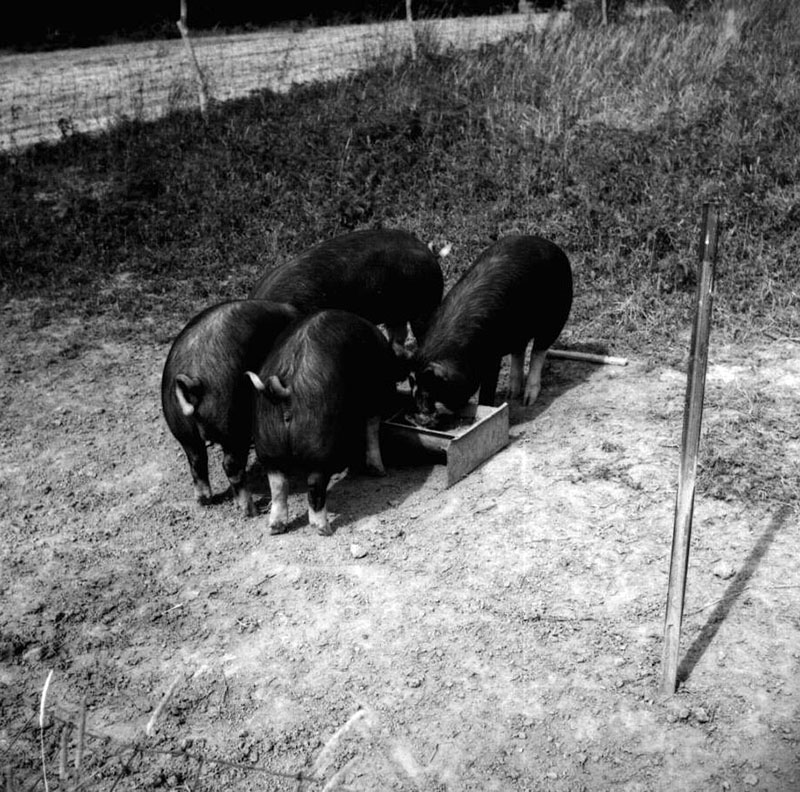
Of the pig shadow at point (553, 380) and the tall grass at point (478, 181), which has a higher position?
the tall grass at point (478, 181)

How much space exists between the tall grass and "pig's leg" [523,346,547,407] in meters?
0.94

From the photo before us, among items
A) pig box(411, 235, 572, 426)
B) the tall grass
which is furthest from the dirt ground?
the tall grass

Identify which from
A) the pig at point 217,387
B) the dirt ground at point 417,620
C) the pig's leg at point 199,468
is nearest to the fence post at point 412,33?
the dirt ground at point 417,620

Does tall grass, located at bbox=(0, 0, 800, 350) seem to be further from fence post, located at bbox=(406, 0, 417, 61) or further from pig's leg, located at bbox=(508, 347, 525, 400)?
pig's leg, located at bbox=(508, 347, 525, 400)

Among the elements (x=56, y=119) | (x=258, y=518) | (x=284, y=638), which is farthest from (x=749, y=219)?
(x=56, y=119)

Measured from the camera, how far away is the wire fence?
42.6ft

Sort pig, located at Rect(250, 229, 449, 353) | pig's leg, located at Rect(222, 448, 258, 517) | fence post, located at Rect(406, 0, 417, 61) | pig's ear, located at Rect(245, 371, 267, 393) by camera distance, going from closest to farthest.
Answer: pig's ear, located at Rect(245, 371, 267, 393)
pig's leg, located at Rect(222, 448, 258, 517)
pig, located at Rect(250, 229, 449, 353)
fence post, located at Rect(406, 0, 417, 61)

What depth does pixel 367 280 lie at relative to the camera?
21.9ft

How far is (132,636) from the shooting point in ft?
14.6

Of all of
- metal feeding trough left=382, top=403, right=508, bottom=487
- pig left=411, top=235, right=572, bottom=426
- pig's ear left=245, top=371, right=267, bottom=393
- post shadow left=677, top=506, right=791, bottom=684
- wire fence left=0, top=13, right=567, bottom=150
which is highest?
wire fence left=0, top=13, right=567, bottom=150

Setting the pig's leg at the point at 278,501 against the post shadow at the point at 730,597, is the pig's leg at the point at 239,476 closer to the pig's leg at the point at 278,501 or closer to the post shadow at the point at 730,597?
the pig's leg at the point at 278,501

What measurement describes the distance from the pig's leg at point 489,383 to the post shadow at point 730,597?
1904mm

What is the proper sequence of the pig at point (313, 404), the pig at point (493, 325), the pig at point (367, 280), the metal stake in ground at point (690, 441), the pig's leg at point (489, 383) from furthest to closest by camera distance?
the pig at point (367, 280), the pig's leg at point (489, 383), the pig at point (493, 325), the pig at point (313, 404), the metal stake in ground at point (690, 441)

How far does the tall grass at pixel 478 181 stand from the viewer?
8.34 metres
